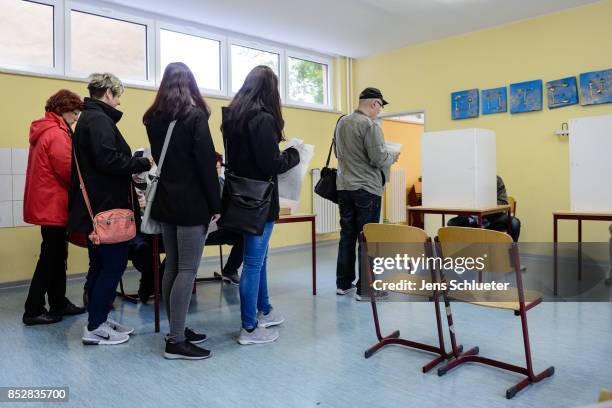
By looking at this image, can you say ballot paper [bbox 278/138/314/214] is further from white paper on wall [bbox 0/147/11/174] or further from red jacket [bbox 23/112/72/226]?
white paper on wall [bbox 0/147/11/174]

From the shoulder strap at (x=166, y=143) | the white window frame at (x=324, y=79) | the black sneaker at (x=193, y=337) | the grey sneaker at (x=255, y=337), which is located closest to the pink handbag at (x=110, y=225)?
the shoulder strap at (x=166, y=143)

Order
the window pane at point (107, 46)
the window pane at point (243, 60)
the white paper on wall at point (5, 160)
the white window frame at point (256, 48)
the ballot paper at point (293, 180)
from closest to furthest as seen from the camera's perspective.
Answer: the ballot paper at point (293, 180) → the white paper on wall at point (5, 160) → the window pane at point (107, 46) → the white window frame at point (256, 48) → the window pane at point (243, 60)

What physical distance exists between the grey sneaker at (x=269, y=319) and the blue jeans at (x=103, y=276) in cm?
80

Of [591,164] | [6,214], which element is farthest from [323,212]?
[6,214]

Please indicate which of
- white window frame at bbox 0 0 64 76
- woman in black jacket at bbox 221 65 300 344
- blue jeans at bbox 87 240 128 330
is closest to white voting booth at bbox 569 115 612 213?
woman in black jacket at bbox 221 65 300 344

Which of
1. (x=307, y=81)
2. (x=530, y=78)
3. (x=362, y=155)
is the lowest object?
(x=362, y=155)

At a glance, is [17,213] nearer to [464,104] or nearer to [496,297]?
[496,297]

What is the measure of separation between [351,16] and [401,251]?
10.6 feet

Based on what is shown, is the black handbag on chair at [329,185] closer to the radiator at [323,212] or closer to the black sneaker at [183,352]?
the black sneaker at [183,352]

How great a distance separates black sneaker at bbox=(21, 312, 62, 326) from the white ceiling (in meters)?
2.84

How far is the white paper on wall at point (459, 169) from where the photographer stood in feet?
11.9

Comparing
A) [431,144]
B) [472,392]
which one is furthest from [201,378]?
[431,144]

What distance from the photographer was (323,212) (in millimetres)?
6180

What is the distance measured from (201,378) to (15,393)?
71cm
